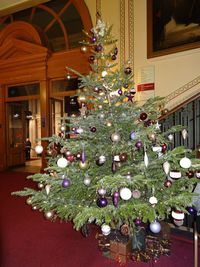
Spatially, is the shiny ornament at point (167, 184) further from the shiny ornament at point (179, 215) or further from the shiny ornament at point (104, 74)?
the shiny ornament at point (104, 74)

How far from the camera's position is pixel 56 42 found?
605 centimetres

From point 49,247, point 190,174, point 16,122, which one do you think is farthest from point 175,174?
point 16,122

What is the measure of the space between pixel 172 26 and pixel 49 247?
426 cm

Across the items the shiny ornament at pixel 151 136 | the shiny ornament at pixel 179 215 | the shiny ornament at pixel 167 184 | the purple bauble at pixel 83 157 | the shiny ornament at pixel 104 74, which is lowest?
the shiny ornament at pixel 179 215

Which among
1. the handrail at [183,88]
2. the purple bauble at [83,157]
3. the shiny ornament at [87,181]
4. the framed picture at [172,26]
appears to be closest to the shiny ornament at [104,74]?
the purple bauble at [83,157]

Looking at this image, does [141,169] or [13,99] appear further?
[13,99]

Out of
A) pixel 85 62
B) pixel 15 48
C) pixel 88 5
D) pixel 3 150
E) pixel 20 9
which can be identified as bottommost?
pixel 3 150

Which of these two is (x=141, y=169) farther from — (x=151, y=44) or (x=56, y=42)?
(x=56, y=42)

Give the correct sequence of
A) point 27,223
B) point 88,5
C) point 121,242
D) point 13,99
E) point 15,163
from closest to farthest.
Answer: point 121,242 < point 27,223 < point 88,5 < point 13,99 < point 15,163

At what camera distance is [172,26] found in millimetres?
4273

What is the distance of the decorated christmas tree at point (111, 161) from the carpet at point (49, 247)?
409 millimetres

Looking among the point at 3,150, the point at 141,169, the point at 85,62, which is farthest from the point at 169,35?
the point at 3,150

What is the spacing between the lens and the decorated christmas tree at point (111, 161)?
1759mm

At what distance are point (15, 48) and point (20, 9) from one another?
42.3 inches
